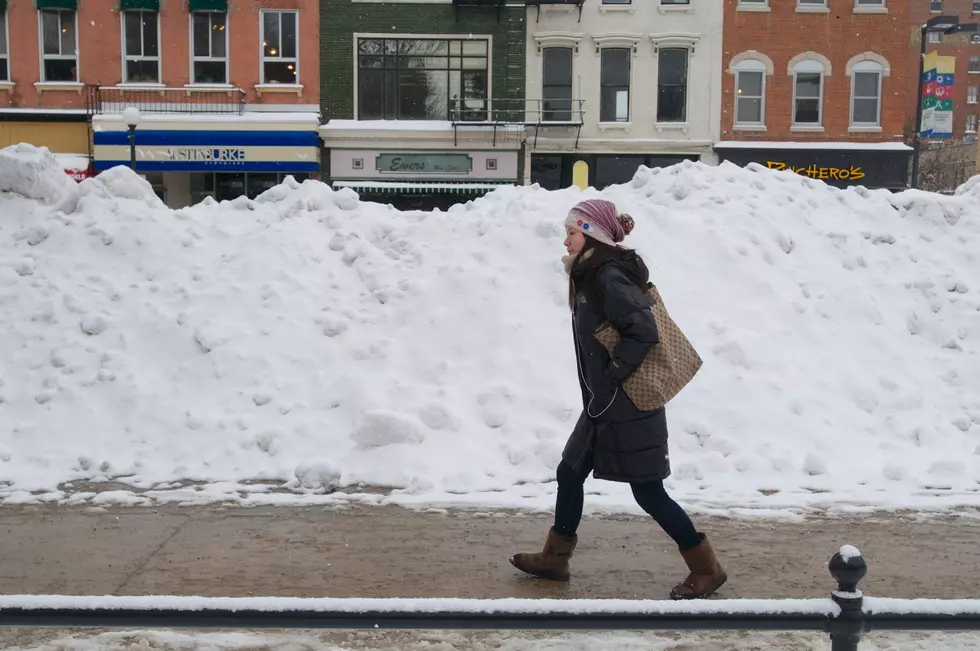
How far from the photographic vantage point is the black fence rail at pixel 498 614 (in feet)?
7.33

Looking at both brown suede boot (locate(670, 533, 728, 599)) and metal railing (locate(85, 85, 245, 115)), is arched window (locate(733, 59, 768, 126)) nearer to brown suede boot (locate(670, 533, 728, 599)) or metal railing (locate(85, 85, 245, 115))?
metal railing (locate(85, 85, 245, 115))

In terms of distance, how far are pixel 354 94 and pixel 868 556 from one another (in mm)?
23531

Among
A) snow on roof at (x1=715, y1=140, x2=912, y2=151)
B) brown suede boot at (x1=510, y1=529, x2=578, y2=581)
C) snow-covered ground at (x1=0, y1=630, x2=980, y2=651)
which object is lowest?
snow-covered ground at (x1=0, y1=630, x2=980, y2=651)

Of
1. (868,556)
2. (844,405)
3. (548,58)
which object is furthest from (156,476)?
(548,58)

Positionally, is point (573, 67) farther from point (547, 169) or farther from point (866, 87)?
point (866, 87)

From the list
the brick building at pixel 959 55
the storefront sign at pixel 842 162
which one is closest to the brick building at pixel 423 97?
the storefront sign at pixel 842 162

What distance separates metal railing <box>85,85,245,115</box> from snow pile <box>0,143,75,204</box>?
53.1 ft

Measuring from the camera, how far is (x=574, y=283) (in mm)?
4438

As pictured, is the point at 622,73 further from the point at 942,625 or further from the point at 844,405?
the point at 942,625

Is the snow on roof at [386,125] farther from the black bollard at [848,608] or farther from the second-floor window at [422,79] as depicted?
the black bollard at [848,608]

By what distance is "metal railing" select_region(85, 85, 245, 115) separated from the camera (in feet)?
85.1

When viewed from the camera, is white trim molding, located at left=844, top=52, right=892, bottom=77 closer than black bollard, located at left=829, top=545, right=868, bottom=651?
No

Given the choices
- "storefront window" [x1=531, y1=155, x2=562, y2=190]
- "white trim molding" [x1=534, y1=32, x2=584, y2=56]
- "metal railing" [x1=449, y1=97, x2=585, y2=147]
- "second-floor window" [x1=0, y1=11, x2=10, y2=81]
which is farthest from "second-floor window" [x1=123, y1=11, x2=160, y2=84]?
"storefront window" [x1=531, y1=155, x2=562, y2=190]

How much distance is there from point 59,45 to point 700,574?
26829 mm
